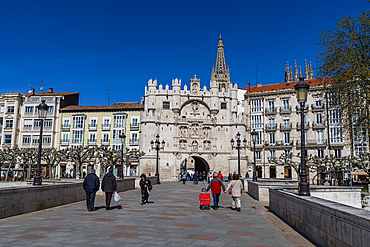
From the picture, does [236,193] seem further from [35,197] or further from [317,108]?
[317,108]

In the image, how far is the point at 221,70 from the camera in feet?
309

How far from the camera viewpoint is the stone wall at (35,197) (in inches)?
398

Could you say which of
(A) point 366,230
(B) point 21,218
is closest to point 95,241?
(B) point 21,218

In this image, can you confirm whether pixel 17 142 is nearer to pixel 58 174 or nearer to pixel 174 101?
pixel 58 174

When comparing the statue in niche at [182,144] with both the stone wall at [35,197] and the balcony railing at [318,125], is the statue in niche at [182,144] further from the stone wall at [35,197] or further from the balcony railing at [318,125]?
the stone wall at [35,197]

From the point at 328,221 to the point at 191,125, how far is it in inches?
1975

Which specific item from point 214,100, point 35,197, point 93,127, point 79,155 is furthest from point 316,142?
point 35,197

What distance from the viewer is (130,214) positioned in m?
11.5

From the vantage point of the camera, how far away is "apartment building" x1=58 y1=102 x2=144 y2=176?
57125 millimetres

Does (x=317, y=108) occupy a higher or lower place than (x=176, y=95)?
lower

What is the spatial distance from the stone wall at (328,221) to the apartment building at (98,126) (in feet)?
160

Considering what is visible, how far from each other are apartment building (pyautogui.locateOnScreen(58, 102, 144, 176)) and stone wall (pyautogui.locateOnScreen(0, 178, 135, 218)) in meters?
41.3

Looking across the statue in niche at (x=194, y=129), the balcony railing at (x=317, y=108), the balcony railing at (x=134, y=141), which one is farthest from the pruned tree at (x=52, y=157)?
the balcony railing at (x=317, y=108)

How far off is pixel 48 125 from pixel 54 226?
2123 inches
